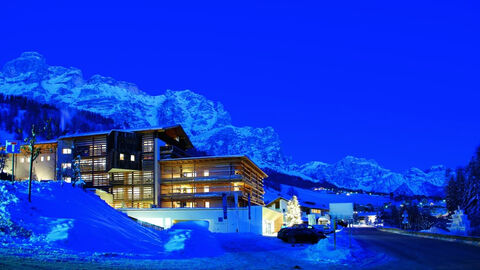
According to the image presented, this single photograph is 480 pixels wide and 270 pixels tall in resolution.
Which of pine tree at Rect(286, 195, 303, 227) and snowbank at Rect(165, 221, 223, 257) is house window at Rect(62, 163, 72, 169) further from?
snowbank at Rect(165, 221, 223, 257)

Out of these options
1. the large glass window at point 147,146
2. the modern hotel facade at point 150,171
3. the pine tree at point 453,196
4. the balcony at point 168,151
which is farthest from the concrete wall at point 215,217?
the pine tree at point 453,196

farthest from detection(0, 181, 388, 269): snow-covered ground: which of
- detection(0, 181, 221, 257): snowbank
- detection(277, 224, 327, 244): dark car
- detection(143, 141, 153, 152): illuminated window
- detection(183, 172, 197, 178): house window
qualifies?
detection(143, 141, 153, 152): illuminated window

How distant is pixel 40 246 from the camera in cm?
1722

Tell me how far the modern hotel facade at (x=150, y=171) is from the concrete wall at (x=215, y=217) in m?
10.3

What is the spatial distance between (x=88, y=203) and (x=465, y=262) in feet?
67.3

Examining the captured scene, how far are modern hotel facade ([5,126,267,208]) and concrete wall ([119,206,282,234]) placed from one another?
1032 centimetres

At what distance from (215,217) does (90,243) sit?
3296 centimetres

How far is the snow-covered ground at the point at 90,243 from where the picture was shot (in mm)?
15922

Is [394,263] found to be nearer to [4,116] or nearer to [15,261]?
[15,261]

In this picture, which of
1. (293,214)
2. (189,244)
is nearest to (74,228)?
(189,244)

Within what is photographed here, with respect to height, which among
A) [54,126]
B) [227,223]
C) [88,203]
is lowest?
[227,223]

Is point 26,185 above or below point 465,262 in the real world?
above

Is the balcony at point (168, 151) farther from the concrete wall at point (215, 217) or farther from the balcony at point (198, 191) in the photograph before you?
the concrete wall at point (215, 217)

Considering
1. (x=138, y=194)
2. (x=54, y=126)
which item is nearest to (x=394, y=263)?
(x=138, y=194)
